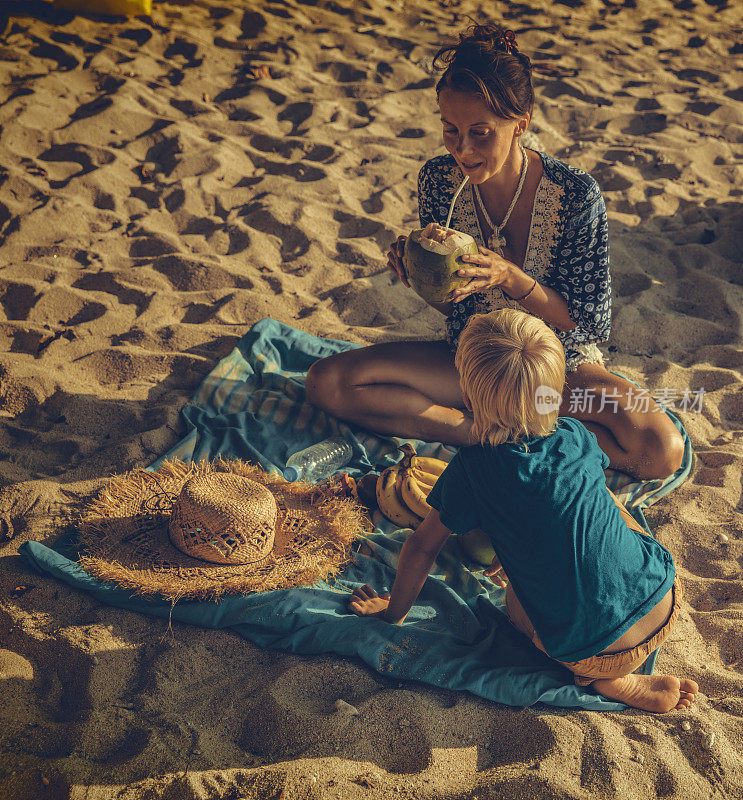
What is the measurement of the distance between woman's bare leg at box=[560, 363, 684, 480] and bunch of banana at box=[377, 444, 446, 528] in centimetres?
66

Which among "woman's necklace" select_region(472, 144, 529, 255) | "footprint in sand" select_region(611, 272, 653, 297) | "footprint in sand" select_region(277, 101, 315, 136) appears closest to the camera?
"woman's necklace" select_region(472, 144, 529, 255)

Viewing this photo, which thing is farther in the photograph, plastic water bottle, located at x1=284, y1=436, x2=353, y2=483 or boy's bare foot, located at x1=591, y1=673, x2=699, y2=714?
plastic water bottle, located at x1=284, y1=436, x2=353, y2=483

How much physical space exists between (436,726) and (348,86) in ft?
17.0

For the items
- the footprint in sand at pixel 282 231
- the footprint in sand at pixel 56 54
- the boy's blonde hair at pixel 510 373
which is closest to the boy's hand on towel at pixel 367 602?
the boy's blonde hair at pixel 510 373

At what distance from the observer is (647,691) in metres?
2.02

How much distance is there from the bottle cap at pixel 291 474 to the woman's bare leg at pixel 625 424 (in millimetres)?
1124

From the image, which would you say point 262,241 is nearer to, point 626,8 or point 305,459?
point 305,459

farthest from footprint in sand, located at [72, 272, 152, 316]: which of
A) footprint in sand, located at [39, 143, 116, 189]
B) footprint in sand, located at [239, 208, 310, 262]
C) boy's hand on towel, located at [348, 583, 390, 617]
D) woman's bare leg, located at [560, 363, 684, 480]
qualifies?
woman's bare leg, located at [560, 363, 684, 480]

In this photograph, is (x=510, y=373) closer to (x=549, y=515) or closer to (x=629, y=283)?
(x=549, y=515)

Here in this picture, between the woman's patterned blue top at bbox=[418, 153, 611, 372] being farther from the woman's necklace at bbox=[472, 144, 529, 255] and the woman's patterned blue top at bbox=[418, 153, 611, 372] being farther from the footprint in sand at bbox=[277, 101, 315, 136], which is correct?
the footprint in sand at bbox=[277, 101, 315, 136]

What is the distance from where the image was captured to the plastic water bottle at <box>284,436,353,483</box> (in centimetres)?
289

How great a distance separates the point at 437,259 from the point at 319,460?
1.09 meters

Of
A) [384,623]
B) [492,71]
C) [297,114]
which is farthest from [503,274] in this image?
[297,114]

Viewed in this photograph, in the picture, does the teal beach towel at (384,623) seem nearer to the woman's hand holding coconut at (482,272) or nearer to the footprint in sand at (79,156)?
the woman's hand holding coconut at (482,272)
